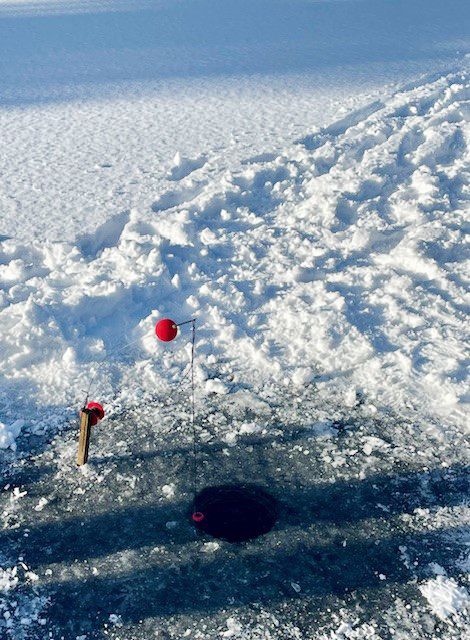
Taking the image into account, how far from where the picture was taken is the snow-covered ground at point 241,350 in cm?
478

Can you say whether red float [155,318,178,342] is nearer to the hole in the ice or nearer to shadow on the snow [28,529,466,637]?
the hole in the ice

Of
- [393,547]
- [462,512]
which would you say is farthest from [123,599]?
[462,512]

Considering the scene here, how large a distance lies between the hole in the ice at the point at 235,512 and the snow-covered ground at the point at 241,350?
0.37 ft

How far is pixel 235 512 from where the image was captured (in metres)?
5.33

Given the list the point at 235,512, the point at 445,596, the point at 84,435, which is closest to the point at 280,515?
the point at 235,512

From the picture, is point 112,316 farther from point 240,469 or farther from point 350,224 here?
point 350,224

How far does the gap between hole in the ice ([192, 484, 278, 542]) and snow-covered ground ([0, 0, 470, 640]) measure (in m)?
0.11

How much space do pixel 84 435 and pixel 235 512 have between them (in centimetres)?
127

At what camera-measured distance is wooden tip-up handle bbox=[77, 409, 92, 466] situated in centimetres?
531

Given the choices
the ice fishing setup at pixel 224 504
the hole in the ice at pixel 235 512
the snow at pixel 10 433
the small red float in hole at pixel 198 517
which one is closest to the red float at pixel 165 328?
the ice fishing setup at pixel 224 504

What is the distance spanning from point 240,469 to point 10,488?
1.80 metres

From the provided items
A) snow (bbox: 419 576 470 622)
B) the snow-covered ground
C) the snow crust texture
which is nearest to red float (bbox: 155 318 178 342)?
the snow-covered ground

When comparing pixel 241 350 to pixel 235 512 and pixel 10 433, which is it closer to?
pixel 235 512

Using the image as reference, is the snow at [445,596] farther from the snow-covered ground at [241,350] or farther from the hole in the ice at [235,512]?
the hole in the ice at [235,512]
